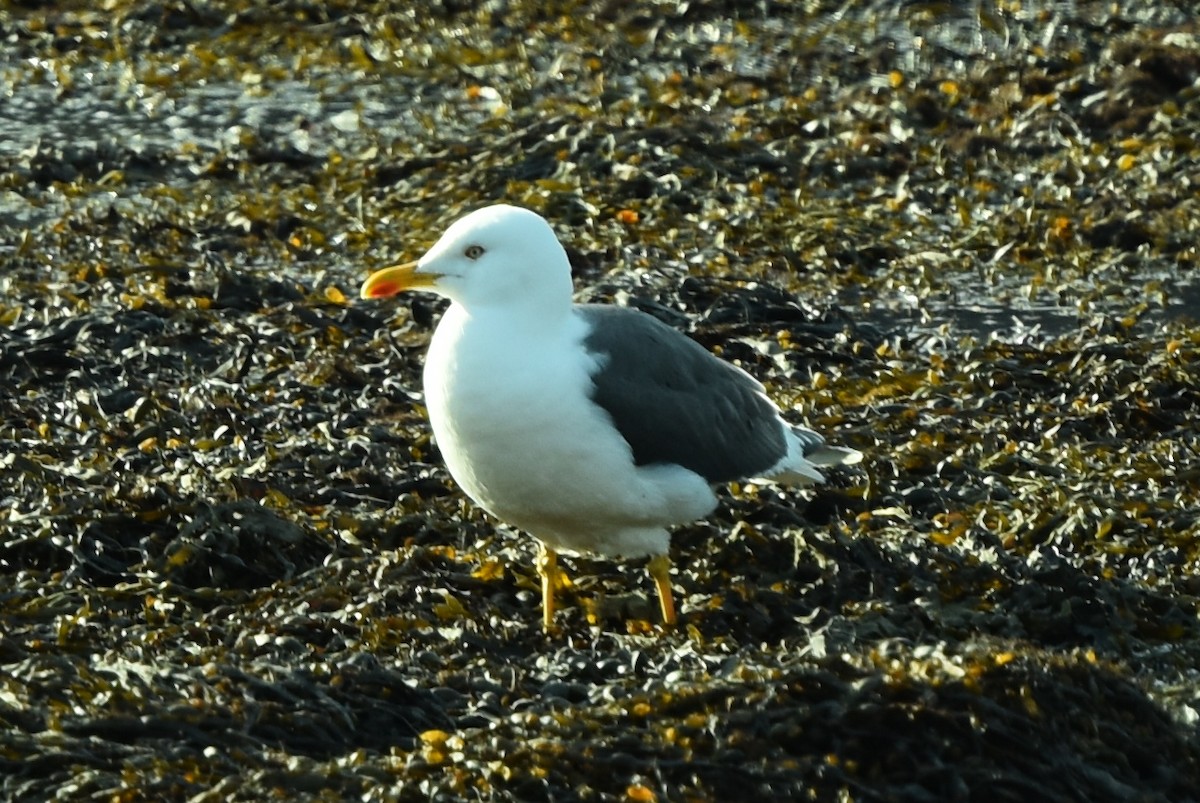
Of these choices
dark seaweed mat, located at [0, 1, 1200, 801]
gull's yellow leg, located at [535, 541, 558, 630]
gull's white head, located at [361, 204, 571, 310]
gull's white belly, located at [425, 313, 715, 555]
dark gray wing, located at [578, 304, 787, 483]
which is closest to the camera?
dark seaweed mat, located at [0, 1, 1200, 801]

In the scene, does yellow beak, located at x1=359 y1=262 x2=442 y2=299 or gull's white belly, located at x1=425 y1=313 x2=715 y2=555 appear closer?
gull's white belly, located at x1=425 y1=313 x2=715 y2=555

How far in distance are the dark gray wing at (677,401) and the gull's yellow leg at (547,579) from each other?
43cm

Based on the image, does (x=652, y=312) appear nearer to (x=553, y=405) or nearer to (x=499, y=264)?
(x=499, y=264)

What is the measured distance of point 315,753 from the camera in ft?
16.1

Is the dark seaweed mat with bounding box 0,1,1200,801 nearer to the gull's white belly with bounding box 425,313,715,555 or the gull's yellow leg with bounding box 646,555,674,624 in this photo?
the gull's yellow leg with bounding box 646,555,674,624

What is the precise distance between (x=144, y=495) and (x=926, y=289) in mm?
3999

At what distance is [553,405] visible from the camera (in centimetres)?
557

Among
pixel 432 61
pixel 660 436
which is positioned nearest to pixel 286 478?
pixel 660 436

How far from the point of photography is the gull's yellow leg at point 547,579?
598 centimetres

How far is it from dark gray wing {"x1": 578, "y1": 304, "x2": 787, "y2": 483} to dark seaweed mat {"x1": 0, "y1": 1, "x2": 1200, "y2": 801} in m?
0.32

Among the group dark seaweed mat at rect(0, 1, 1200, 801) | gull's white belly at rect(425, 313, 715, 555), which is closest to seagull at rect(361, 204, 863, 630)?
gull's white belly at rect(425, 313, 715, 555)

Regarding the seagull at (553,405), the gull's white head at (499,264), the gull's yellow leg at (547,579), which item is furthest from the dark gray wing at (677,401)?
the gull's yellow leg at (547,579)

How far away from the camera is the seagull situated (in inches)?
219

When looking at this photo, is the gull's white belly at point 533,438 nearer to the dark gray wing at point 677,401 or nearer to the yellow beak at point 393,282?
the dark gray wing at point 677,401
